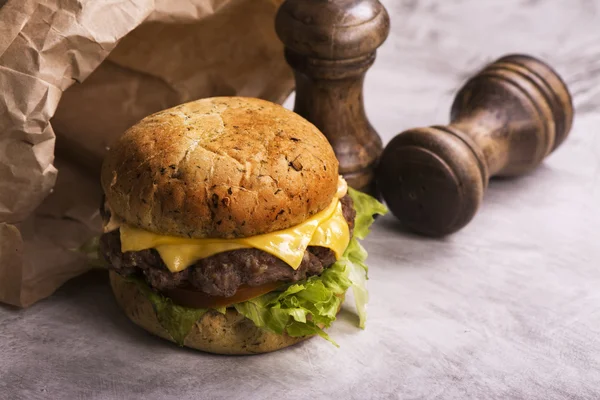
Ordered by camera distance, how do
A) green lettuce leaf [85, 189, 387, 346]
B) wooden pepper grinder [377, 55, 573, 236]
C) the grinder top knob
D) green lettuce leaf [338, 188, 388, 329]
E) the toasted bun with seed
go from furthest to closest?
wooden pepper grinder [377, 55, 573, 236] < the grinder top knob < green lettuce leaf [338, 188, 388, 329] < green lettuce leaf [85, 189, 387, 346] < the toasted bun with seed

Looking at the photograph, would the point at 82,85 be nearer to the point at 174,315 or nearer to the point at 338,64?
the point at 338,64

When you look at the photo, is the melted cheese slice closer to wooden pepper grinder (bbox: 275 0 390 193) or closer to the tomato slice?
the tomato slice

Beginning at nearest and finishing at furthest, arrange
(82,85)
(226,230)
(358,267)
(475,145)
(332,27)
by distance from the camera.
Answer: (226,230) < (358,267) < (332,27) < (82,85) < (475,145)

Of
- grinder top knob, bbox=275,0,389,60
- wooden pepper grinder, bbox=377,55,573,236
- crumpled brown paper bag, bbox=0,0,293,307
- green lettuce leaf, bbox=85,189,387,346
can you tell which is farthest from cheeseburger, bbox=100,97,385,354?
wooden pepper grinder, bbox=377,55,573,236

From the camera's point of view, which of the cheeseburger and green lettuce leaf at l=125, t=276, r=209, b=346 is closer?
the cheeseburger

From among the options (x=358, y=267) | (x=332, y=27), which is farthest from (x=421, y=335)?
(x=332, y=27)

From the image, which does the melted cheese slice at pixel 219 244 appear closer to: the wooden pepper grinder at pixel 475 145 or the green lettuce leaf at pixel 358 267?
the green lettuce leaf at pixel 358 267

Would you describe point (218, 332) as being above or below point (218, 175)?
below

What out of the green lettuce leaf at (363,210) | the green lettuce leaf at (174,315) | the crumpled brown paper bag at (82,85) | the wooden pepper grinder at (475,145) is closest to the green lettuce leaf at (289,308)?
the green lettuce leaf at (174,315)
